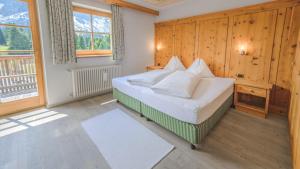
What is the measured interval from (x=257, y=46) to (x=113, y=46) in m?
3.30

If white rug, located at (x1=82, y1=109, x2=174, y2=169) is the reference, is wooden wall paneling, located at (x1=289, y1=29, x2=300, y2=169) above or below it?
above

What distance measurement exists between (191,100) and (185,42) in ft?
8.66

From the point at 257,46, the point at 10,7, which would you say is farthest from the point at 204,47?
the point at 10,7

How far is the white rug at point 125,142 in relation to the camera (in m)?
1.66

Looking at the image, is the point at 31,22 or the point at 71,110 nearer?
the point at 31,22

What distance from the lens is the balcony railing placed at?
2643 mm

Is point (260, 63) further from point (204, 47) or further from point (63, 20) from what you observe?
point (63, 20)

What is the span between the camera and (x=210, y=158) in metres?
1.71

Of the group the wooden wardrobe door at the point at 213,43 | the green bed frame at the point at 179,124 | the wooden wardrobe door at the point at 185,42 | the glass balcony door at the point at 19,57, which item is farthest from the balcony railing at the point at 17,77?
the wooden wardrobe door at the point at 213,43

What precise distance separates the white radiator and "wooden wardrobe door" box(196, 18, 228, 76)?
2.34m

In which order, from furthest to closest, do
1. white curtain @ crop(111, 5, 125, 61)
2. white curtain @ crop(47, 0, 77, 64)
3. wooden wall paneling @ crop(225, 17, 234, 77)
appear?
white curtain @ crop(111, 5, 125, 61) → wooden wall paneling @ crop(225, 17, 234, 77) → white curtain @ crop(47, 0, 77, 64)

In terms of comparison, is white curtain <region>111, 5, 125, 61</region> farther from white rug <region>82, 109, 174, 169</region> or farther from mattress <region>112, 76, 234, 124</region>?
white rug <region>82, 109, 174, 169</region>

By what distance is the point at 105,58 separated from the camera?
3.86m

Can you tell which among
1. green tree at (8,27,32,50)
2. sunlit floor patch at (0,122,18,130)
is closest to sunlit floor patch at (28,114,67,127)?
sunlit floor patch at (0,122,18,130)
